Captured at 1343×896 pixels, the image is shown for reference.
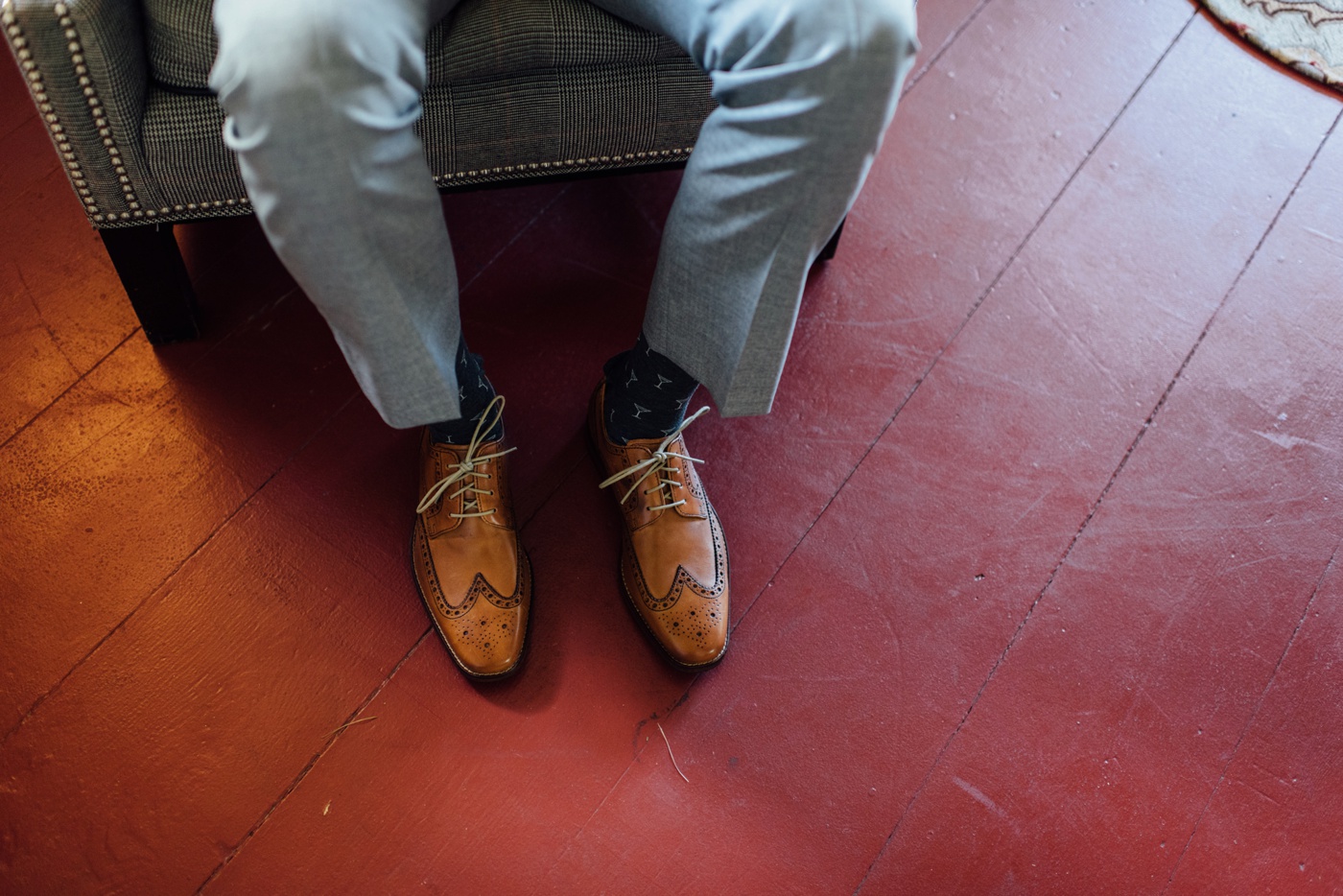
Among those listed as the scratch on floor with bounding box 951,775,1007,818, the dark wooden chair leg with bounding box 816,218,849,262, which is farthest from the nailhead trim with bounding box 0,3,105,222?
the scratch on floor with bounding box 951,775,1007,818

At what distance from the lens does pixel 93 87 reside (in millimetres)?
814

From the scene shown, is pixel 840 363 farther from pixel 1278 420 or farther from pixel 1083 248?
pixel 1278 420

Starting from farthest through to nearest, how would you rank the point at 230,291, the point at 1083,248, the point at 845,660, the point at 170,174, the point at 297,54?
the point at 1083,248 < the point at 230,291 < the point at 845,660 < the point at 170,174 < the point at 297,54

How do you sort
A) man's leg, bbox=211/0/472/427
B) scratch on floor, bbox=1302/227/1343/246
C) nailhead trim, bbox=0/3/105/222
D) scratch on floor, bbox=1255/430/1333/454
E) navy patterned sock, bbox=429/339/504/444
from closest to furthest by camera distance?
man's leg, bbox=211/0/472/427 → nailhead trim, bbox=0/3/105/222 → navy patterned sock, bbox=429/339/504/444 → scratch on floor, bbox=1255/430/1333/454 → scratch on floor, bbox=1302/227/1343/246

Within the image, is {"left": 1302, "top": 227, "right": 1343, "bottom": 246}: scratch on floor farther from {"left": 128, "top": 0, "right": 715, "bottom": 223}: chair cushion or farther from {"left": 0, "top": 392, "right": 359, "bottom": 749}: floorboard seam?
{"left": 0, "top": 392, "right": 359, "bottom": 749}: floorboard seam

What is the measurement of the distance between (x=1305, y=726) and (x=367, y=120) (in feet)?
3.63

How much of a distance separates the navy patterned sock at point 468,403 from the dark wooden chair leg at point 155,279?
0.34 meters

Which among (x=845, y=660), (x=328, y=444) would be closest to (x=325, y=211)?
(x=328, y=444)

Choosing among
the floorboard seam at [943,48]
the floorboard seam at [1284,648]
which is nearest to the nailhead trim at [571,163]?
the floorboard seam at [943,48]

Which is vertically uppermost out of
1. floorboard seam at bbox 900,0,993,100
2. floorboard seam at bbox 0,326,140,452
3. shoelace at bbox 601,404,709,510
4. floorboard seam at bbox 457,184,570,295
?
floorboard seam at bbox 900,0,993,100

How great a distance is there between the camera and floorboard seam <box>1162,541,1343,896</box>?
3.12 feet

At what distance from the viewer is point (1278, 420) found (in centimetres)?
120

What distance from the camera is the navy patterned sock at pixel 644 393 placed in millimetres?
906

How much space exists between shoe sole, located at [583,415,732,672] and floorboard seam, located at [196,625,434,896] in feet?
0.68
